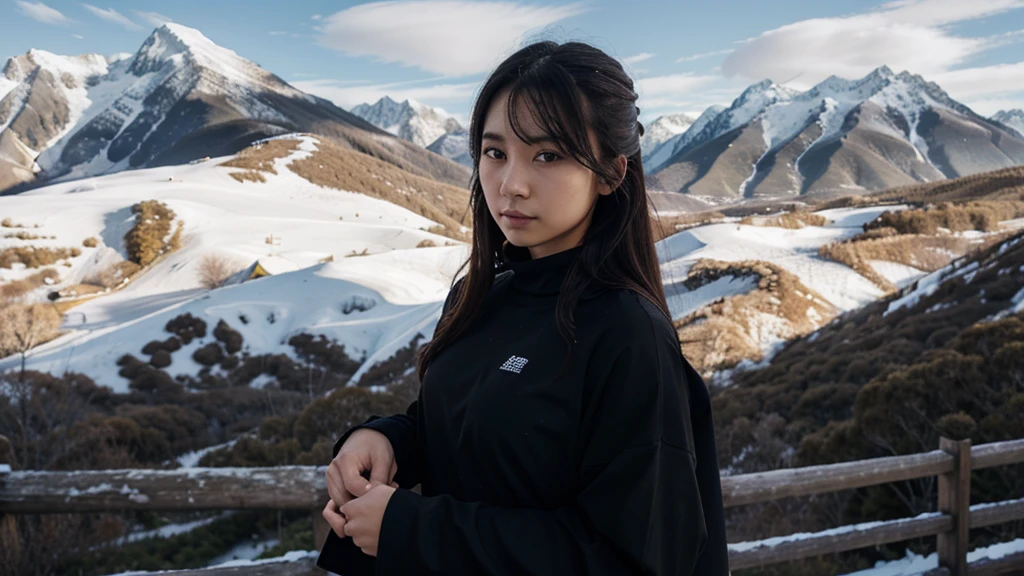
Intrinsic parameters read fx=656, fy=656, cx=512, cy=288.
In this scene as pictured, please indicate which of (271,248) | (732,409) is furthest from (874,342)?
(271,248)

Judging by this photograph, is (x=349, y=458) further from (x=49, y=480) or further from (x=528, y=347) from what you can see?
(x=49, y=480)

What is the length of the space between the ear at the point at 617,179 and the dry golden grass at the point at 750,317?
1619cm

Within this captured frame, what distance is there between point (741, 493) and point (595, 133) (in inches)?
99.3

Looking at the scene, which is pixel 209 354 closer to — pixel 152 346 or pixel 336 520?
pixel 152 346

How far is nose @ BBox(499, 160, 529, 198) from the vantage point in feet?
4.17

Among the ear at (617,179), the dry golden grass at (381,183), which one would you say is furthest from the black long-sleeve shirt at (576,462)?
the dry golden grass at (381,183)

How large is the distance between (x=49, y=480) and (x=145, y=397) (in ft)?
58.2

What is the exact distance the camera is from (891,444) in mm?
6691

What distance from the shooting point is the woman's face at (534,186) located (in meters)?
1.27

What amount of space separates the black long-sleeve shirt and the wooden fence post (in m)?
3.32

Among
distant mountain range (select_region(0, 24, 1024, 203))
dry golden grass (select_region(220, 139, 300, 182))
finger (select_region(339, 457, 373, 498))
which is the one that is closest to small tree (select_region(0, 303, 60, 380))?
finger (select_region(339, 457, 373, 498))

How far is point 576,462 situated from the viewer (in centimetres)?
111

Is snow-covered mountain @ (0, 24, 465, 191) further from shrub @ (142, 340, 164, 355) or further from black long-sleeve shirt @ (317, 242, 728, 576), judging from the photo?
black long-sleeve shirt @ (317, 242, 728, 576)

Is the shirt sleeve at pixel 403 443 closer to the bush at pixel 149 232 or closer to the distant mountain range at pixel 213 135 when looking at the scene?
the bush at pixel 149 232
